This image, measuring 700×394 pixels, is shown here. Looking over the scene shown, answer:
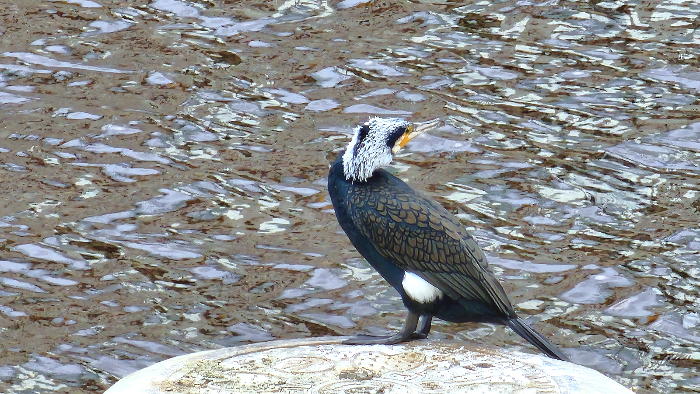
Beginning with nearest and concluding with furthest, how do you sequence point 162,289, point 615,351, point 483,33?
point 615,351, point 162,289, point 483,33

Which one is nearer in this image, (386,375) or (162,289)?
(386,375)

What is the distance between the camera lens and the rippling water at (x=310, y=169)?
667 cm

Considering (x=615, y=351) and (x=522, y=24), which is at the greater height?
(x=522, y=24)

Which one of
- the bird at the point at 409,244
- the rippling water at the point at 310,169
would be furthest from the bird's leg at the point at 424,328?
the rippling water at the point at 310,169

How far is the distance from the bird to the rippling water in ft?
4.59

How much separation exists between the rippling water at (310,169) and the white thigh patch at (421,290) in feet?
4.80

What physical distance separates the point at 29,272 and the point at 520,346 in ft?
9.67

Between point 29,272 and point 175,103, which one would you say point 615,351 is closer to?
point 29,272

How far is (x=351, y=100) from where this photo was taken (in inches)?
369

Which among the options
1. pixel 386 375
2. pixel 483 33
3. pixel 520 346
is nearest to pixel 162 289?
pixel 520 346

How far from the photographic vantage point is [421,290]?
5195mm

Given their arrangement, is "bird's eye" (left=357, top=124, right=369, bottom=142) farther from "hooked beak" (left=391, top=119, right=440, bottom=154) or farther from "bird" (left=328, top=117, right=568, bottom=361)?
"hooked beak" (left=391, top=119, right=440, bottom=154)

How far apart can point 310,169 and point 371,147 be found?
3.28 m

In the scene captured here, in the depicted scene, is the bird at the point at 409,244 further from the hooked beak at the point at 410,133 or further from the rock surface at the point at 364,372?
the rock surface at the point at 364,372
